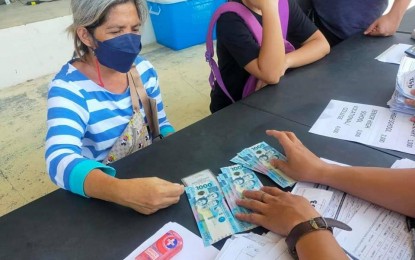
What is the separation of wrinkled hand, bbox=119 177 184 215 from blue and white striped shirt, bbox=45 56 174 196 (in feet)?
0.38

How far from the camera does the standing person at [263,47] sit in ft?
3.87

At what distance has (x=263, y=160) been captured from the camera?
0.85 m

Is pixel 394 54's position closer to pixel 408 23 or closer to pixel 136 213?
pixel 408 23

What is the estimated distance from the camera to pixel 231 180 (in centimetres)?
79

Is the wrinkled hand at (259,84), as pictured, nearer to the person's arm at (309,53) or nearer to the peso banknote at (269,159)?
the person's arm at (309,53)

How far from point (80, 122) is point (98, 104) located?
9 centimetres

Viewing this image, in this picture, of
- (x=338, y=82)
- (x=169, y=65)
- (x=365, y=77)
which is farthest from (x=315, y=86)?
(x=169, y=65)

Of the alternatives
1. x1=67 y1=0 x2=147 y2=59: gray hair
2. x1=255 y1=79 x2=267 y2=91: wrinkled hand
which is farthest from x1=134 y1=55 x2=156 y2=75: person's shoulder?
x1=255 y1=79 x2=267 y2=91: wrinkled hand

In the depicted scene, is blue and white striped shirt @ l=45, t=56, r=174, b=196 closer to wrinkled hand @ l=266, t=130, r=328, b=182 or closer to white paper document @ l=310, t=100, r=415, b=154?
wrinkled hand @ l=266, t=130, r=328, b=182

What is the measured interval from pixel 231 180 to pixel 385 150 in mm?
422

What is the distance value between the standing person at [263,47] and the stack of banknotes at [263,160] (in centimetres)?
40

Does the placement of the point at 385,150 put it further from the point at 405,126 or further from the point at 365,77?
the point at 365,77

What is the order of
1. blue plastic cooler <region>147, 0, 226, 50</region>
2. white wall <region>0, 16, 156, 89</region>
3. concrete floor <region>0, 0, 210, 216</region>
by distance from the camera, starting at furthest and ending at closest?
blue plastic cooler <region>147, 0, 226, 50</region>
white wall <region>0, 16, 156, 89</region>
concrete floor <region>0, 0, 210, 216</region>

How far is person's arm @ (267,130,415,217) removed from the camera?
684 millimetres
